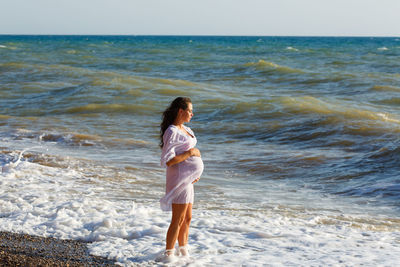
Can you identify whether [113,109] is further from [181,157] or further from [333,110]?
[181,157]

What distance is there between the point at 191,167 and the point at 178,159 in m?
0.15

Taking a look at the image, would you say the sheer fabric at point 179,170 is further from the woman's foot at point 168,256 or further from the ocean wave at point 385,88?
the ocean wave at point 385,88

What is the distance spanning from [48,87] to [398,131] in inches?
600

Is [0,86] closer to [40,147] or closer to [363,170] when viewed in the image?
[40,147]

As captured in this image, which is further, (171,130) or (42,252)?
(42,252)

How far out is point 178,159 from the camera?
4383mm

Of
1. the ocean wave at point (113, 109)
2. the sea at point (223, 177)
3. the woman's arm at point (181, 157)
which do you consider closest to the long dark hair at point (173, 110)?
the woman's arm at point (181, 157)

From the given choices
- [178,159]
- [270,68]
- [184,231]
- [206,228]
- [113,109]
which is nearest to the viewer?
[178,159]

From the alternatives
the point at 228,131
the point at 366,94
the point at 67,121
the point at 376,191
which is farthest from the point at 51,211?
the point at 366,94

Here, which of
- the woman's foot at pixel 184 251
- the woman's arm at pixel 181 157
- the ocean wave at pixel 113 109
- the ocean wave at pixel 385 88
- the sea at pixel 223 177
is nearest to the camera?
the woman's arm at pixel 181 157

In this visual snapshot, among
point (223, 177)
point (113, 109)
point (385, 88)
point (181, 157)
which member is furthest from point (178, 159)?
point (385, 88)

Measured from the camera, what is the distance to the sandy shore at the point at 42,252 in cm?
450

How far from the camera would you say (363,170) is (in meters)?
9.43

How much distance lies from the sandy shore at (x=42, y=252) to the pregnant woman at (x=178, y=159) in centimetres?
76
